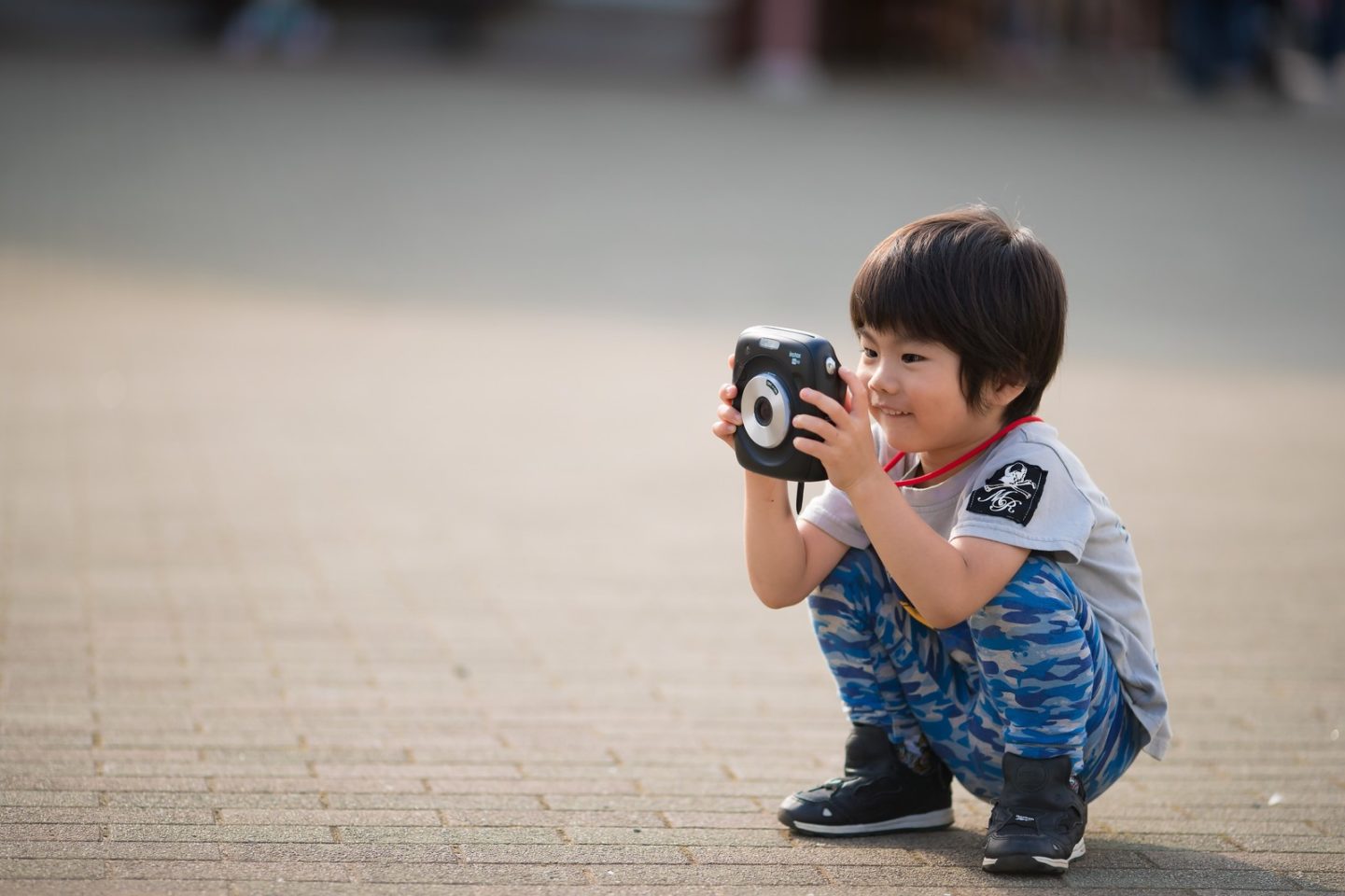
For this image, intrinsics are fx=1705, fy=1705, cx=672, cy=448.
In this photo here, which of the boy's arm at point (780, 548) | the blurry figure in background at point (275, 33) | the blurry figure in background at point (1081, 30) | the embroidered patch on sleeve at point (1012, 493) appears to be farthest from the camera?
the blurry figure in background at point (1081, 30)

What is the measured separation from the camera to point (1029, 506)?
2.80 m

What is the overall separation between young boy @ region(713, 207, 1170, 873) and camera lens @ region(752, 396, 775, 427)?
0.06 metres

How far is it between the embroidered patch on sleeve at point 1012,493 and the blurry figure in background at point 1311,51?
22.3m

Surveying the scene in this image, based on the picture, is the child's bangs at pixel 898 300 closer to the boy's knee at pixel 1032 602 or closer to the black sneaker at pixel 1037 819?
the boy's knee at pixel 1032 602

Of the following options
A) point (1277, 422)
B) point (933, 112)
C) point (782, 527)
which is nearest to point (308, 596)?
point (782, 527)

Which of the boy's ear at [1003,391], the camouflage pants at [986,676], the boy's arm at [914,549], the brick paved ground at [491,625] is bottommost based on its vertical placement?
the brick paved ground at [491,625]

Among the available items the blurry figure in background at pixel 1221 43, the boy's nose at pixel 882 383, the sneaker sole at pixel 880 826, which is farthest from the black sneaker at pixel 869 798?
the blurry figure in background at pixel 1221 43

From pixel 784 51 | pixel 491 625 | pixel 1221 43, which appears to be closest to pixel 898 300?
pixel 491 625

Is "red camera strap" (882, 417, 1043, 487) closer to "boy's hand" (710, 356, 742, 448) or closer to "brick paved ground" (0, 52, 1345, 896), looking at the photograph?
"boy's hand" (710, 356, 742, 448)

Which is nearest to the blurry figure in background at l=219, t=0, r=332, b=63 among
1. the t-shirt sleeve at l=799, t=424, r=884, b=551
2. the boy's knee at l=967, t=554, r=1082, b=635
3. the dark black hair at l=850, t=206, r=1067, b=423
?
the t-shirt sleeve at l=799, t=424, r=884, b=551

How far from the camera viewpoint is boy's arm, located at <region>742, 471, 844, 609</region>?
2.92 meters

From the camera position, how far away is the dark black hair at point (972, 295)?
2.83 meters

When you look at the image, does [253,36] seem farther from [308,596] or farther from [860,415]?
[860,415]

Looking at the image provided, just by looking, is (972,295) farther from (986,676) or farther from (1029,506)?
(986,676)
